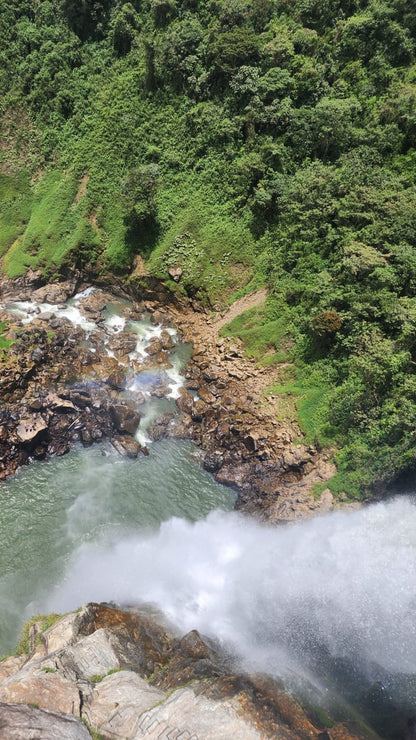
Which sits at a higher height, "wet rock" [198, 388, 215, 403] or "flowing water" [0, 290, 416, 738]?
"wet rock" [198, 388, 215, 403]

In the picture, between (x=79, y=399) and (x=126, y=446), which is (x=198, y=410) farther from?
(x=79, y=399)

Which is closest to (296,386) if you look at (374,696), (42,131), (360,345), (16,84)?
(360,345)

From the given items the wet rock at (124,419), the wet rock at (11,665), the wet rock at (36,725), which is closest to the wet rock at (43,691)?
the wet rock at (36,725)

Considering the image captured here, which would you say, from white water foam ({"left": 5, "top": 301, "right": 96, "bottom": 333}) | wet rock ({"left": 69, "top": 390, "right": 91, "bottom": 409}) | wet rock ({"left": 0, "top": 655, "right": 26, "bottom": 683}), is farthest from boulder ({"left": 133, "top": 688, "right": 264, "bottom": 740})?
white water foam ({"left": 5, "top": 301, "right": 96, "bottom": 333})

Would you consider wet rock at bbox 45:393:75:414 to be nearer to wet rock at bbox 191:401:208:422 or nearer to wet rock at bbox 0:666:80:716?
wet rock at bbox 191:401:208:422

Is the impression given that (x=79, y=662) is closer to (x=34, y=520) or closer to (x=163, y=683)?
(x=163, y=683)
